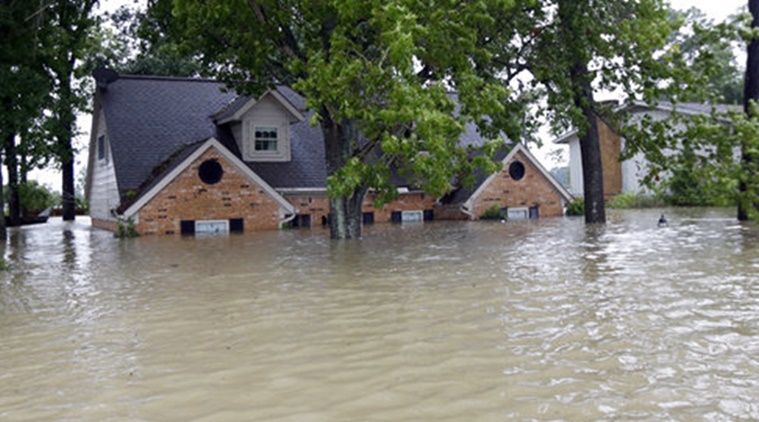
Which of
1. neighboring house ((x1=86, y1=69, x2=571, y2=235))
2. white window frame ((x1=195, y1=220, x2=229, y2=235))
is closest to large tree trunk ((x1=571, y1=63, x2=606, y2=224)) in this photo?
neighboring house ((x1=86, y1=69, x2=571, y2=235))

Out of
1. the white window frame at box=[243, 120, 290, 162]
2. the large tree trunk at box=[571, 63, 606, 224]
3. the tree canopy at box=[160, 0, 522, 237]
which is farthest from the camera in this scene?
the white window frame at box=[243, 120, 290, 162]

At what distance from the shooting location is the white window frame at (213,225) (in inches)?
966

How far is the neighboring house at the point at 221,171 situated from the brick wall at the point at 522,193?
→ 0.05 m

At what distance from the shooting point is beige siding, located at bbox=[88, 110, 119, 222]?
87.2 ft

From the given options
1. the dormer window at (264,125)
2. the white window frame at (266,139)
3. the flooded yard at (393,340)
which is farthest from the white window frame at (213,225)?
the flooded yard at (393,340)

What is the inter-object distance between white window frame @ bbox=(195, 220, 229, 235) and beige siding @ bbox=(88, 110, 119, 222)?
3.36 m

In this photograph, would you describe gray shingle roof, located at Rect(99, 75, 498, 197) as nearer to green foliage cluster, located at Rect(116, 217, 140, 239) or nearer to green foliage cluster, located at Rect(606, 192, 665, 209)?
green foliage cluster, located at Rect(116, 217, 140, 239)

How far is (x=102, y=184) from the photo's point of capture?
94.5 feet

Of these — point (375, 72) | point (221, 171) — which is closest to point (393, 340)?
point (375, 72)

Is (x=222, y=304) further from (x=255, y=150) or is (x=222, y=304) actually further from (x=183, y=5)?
(x=255, y=150)

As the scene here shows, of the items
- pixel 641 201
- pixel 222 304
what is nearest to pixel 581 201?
pixel 641 201

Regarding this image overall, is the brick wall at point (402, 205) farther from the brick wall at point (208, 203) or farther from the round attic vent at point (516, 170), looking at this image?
the brick wall at point (208, 203)

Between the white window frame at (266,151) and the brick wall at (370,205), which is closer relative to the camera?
the white window frame at (266,151)

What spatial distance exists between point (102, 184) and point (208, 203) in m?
6.98
